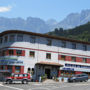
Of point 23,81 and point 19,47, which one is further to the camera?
point 19,47

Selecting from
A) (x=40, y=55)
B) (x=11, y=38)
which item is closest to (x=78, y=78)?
(x=40, y=55)

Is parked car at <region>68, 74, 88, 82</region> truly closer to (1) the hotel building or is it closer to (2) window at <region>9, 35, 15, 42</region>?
(1) the hotel building

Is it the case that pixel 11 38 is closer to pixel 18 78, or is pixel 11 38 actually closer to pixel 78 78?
pixel 18 78

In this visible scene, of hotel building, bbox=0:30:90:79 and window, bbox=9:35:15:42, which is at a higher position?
window, bbox=9:35:15:42

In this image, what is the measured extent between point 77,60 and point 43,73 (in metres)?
11.4

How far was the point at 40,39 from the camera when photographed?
2031 inches

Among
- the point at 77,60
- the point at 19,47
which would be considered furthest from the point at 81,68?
the point at 19,47

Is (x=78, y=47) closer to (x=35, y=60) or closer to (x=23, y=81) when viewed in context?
(x=35, y=60)

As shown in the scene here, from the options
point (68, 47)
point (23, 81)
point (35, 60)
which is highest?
point (68, 47)

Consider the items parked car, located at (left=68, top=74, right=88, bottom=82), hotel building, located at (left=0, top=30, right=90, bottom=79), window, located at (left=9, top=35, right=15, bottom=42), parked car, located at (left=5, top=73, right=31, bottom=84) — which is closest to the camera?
parked car, located at (left=5, top=73, right=31, bottom=84)

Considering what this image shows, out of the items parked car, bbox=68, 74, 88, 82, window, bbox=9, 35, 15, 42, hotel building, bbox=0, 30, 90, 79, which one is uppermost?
window, bbox=9, 35, 15, 42

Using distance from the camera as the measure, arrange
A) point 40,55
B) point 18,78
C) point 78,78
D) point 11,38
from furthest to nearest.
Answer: point 40,55
point 11,38
point 78,78
point 18,78

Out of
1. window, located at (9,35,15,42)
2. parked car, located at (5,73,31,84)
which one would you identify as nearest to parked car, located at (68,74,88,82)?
parked car, located at (5,73,31,84)

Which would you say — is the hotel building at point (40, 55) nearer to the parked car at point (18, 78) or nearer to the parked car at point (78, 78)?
the parked car at point (78, 78)
